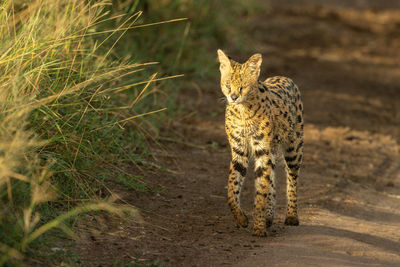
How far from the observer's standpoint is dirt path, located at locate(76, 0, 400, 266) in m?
5.04

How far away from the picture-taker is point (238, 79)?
551 centimetres

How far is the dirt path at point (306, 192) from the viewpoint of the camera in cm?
504

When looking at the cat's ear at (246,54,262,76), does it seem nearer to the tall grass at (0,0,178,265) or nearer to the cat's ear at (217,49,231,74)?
the cat's ear at (217,49,231,74)

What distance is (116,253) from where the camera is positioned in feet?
15.9

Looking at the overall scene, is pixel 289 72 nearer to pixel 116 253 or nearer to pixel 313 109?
pixel 313 109

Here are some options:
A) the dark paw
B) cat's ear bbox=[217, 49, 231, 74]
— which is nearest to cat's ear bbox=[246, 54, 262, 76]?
cat's ear bbox=[217, 49, 231, 74]

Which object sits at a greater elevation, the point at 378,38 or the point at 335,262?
the point at 335,262

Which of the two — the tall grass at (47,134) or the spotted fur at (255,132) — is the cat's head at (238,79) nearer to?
the spotted fur at (255,132)

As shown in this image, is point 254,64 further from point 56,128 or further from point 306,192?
point 306,192

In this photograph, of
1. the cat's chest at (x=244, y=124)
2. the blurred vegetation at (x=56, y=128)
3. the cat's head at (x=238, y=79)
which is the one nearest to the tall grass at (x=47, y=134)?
the blurred vegetation at (x=56, y=128)

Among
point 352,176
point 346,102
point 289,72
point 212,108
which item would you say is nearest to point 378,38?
point 289,72

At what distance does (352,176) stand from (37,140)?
3968 millimetres

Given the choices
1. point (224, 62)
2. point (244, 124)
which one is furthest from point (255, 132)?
point (224, 62)

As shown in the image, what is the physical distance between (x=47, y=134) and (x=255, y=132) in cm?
169
